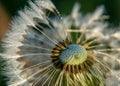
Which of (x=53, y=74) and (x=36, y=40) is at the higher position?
(x=36, y=40)

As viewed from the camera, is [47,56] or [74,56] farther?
[47,56]

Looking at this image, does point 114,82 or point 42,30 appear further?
point 42,30

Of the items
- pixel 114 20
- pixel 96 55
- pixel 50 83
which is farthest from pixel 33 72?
pixel 114 20

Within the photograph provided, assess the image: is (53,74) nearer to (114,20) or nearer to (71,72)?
(71,72)

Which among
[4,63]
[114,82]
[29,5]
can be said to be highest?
[29,5]
